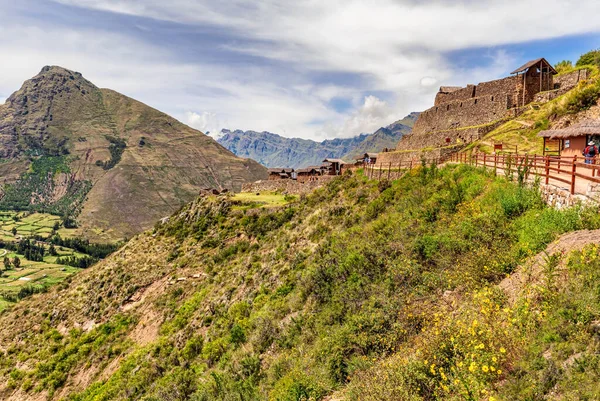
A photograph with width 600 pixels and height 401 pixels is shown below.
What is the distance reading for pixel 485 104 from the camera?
34312 mm

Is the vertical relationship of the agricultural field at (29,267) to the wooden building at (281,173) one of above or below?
below

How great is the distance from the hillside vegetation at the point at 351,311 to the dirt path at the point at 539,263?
4.9 inches

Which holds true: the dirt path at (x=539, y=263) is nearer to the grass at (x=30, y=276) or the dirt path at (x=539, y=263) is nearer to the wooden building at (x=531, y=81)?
the wooden building at (x=531, y=81)

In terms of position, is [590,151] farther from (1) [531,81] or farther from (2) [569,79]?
(2) [569,79]

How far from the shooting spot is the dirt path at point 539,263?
23.1ft

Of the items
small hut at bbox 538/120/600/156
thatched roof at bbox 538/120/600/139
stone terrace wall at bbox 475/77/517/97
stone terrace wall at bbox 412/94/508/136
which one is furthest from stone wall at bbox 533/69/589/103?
thatched roof at bbox 538/120/600/139

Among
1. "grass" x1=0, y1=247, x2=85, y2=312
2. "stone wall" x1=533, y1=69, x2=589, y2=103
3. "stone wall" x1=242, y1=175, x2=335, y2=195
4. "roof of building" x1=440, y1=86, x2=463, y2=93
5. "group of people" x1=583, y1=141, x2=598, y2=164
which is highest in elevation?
"roof of building" x1=440, y1=86, x2=463, y2=93

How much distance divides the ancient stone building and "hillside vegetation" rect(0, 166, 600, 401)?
1209cm

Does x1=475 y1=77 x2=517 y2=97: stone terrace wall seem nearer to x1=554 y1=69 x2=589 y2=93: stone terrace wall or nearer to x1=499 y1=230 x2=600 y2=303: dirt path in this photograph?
x1=554 y1=69 x2=589 y2=93: stone terrace wall

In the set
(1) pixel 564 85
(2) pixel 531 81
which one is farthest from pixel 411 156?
(1) pixel 564 85

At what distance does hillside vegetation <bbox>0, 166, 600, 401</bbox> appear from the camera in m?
5.79

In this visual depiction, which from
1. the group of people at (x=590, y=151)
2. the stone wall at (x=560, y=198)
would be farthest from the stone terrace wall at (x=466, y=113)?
the stone wall at (x=560, y=198)

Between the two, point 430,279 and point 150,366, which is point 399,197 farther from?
point 150,366

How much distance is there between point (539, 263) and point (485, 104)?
3288cm
